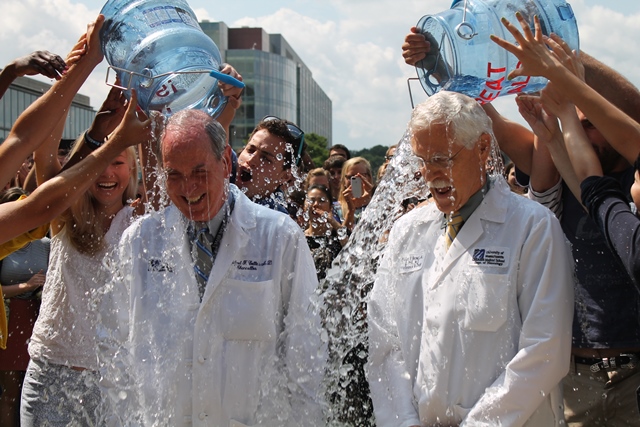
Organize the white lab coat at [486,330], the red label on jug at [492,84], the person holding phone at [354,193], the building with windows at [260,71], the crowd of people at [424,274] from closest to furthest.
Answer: the white lab coat at [486,330] < the crowd of people at [424,274] < the red label on jug at [492,84] < the person holding phone at [354,193] < the building with windows at [260,71]

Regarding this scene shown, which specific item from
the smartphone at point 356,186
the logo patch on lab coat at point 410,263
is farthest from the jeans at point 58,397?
the smartphone at point 356,186

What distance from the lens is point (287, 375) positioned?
11.9ft

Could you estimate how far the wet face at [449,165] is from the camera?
11.6ft

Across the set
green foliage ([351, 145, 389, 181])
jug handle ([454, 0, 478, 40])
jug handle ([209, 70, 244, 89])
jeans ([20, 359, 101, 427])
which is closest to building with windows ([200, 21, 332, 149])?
green foliage ([351, 145, 389, 181])

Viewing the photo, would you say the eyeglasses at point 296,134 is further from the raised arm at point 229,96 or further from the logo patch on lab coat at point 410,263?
the logo patch on lab coat at point 410,263

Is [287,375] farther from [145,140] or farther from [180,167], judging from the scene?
[145,140]

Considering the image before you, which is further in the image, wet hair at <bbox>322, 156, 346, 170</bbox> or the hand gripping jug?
wet hair at <bbox>322, 156, 346, 170</bbox>

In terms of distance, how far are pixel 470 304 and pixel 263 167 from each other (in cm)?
211

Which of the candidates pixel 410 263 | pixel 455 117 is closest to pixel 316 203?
pixel 410 263

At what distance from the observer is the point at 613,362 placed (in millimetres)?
3691

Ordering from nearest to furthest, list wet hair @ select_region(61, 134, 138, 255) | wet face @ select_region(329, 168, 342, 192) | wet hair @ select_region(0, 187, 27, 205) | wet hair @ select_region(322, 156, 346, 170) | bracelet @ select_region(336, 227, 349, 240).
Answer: wet hair @ select_region(61, 134, 138, 255), wet hair @ select_region(0, 187, 27, 205), bracelet @ select_region(336, 227, 349, 240), wet face @ select_region(329, 168, 342, 192), wet hair @ select_region(322, 156, 346, 170)

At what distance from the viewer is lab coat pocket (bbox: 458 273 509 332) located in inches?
134

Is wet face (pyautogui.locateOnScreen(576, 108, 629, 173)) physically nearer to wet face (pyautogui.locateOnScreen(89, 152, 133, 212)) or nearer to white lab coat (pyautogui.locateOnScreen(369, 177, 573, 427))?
white lab coat (pyautogui.locateOnScreen(369, 177, 573, 427))

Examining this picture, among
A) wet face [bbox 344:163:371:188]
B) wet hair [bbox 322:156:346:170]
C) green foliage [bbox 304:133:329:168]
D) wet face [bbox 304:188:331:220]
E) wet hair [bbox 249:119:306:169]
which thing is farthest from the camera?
green foliage [bbox 304:133:329:168]
